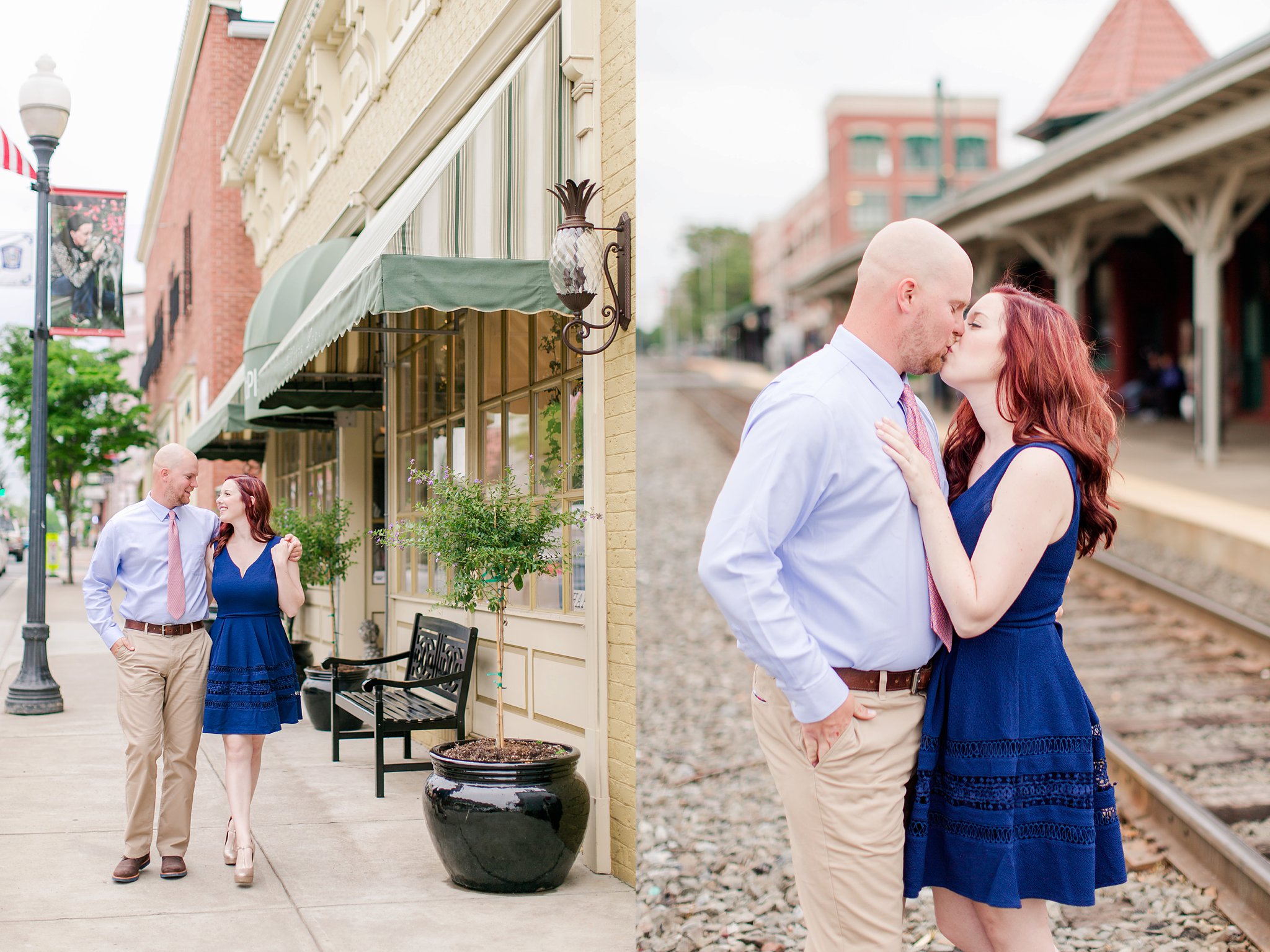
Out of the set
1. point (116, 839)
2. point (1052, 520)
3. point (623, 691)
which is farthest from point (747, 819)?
point (1052, 520)

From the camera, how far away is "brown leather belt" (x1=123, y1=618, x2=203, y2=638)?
504 centimetres

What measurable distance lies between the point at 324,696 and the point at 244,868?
5.08 ft

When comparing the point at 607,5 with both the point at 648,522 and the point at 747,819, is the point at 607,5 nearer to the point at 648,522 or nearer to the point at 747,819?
the point at 747,819

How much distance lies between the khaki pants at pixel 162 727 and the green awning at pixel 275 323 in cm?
159

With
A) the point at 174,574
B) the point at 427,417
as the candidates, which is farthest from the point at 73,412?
the point at 427,417

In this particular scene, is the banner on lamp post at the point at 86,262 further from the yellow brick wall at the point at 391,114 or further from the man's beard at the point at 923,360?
the man's beard at the point at 923,360

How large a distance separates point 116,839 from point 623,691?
2.06 m

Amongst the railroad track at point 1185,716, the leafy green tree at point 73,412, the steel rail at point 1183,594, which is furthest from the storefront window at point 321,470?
the steel rail at point 1183,594

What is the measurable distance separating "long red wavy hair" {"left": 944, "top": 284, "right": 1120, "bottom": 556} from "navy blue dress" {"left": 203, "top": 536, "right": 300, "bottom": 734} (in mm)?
3355

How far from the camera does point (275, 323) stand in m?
6.85

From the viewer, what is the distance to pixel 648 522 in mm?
16469

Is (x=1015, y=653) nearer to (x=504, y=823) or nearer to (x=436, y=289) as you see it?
(x=504, y=823)

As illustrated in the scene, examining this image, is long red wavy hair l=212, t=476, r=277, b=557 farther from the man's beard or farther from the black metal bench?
the man's beard

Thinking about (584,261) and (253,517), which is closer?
(584,261)
